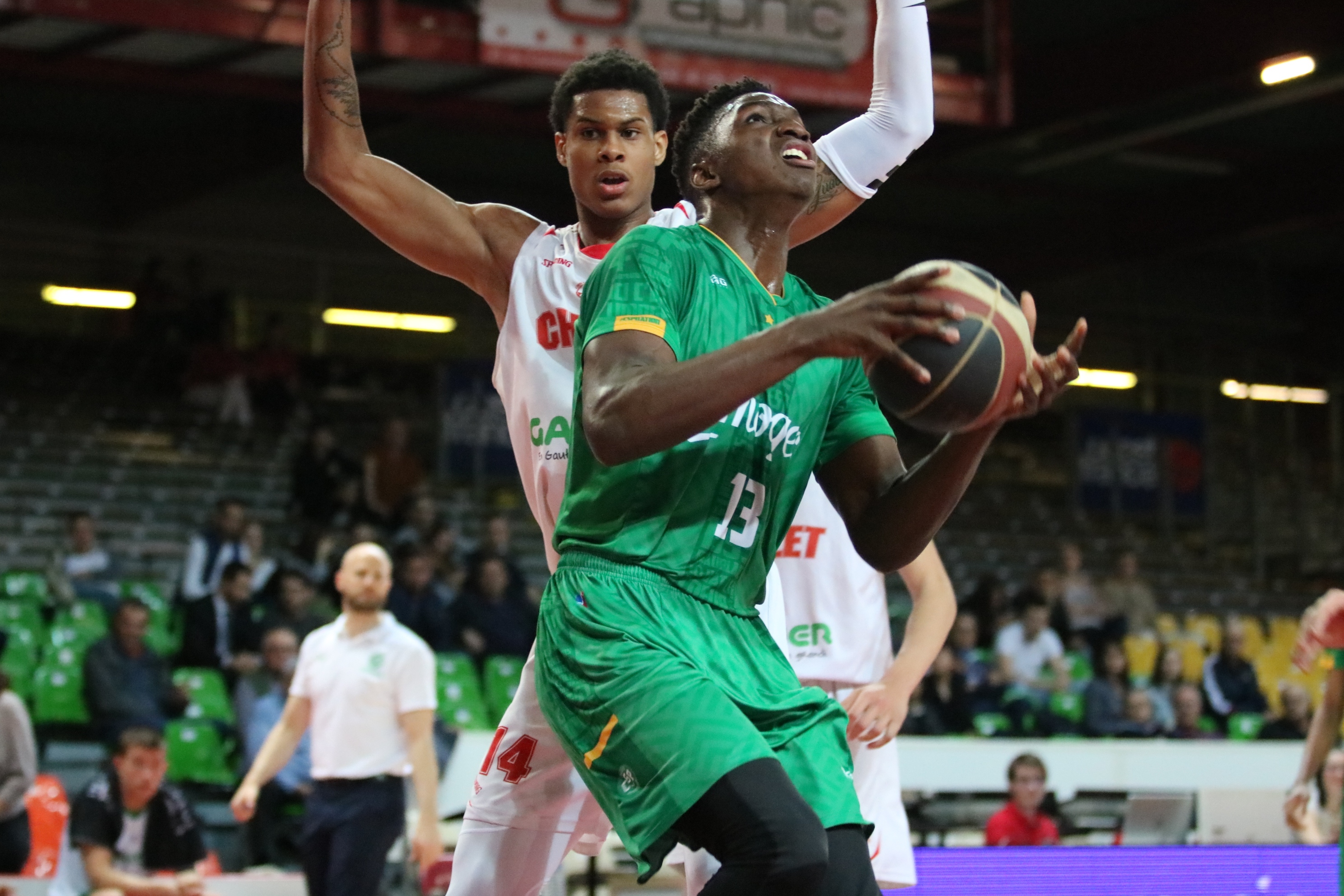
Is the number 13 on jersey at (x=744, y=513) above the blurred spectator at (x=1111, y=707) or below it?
above

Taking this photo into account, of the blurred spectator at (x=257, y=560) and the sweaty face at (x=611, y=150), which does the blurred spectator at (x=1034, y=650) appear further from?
the sweaty face at (x=611, y=150)

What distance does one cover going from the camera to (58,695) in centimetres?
1209

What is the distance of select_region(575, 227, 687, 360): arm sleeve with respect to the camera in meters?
3.18

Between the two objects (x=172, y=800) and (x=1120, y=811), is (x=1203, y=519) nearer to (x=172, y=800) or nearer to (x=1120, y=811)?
(x=1120, y=811)

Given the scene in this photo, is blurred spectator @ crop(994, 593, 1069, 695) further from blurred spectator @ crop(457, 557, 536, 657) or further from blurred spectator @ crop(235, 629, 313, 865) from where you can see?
blurred spectator @ crop(235, 629, 313, 865)

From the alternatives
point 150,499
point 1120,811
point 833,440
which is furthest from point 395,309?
point 833,440

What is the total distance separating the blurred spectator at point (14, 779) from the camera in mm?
9438

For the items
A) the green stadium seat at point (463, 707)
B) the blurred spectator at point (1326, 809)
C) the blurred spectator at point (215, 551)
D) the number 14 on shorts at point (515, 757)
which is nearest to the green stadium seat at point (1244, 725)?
the blurred spectator at point (1326, 809)

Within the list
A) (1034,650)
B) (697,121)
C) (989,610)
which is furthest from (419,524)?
(697,121)

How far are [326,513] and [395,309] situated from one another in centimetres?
589

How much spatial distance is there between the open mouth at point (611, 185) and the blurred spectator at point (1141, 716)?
11346mm

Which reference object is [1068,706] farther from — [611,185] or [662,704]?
[662,704]

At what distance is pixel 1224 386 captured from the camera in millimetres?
24609

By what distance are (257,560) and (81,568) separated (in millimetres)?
1334
